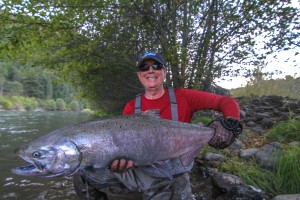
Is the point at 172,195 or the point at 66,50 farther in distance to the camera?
the point at 66,50

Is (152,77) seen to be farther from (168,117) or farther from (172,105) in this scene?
(168,117)

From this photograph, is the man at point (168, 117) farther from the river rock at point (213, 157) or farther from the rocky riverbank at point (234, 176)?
the river rock at point (213, 157)

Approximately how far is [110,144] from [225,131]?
141 cm

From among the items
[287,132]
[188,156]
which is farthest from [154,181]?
[287,132]

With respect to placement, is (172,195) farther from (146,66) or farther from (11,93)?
(11,93)

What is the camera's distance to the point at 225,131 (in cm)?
306

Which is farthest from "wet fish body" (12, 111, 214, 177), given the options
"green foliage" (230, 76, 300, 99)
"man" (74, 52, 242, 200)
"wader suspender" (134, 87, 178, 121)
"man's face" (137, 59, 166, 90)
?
"green foliage" (230, 76, 300, 99)

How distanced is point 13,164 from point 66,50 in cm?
414

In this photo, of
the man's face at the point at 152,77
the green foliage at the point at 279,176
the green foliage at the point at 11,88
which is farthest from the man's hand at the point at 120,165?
the green foliage at the point at 11,88

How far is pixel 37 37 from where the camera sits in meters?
7.65

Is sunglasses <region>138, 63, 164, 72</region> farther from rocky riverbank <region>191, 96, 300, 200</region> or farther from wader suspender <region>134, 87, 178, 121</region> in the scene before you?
rocky riverbank <region>191, 96, 300, 200</region>

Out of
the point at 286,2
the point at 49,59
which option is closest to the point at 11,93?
the point at 49,59

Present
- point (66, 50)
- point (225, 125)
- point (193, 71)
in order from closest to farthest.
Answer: point (225, 125) → point (193, 71) → point (66, 50)

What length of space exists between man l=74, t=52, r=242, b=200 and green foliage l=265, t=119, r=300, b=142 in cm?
355
